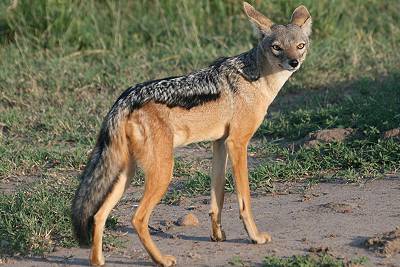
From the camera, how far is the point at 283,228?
6316 mm

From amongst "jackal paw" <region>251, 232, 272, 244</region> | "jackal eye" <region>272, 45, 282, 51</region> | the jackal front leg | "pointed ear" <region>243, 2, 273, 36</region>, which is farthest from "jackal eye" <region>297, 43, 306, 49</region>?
"jackal paw" <region>251, 232, 272, 244</region>

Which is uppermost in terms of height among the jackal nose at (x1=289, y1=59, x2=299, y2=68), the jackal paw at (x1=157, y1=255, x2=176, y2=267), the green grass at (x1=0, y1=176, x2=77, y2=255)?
the jackal nose at (x1=289, y1=59, x2=299, y2=68)

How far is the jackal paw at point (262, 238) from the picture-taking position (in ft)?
19.6

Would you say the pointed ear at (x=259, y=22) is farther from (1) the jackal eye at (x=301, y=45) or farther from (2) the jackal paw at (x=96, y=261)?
(2) the jackal paw at (x=96, y=261)

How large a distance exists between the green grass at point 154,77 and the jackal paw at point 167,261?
2.92 feet

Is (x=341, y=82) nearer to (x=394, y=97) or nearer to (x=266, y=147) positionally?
(x=394, y=97)

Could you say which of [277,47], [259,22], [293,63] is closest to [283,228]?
[293,63]

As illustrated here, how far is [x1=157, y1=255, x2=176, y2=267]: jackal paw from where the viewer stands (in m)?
5.62

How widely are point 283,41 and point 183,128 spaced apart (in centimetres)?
114

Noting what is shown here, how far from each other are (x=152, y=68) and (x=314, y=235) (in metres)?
5.10

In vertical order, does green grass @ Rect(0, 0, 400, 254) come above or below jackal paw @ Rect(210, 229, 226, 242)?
below

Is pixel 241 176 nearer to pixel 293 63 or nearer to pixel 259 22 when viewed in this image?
pixel 293 63

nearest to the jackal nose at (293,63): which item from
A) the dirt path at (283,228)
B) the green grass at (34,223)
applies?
the dirt path at (283,228)

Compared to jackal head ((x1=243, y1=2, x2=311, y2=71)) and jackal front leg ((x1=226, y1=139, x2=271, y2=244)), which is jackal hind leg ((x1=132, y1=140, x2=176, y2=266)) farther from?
jackal head ((x1=243, y1=2, x2=311, y2=71))
